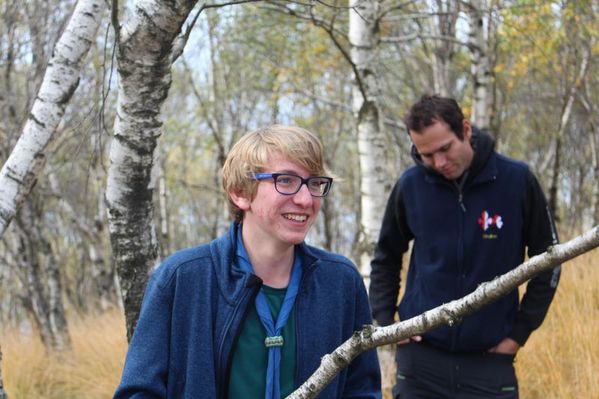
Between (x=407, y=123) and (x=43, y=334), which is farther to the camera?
(x=43, y=334)

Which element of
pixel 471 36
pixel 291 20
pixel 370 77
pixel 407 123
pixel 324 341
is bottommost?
pixel 324 341

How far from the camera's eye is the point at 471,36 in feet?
Result: 28.6

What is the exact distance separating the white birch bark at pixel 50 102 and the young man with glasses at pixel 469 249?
1778 millimetres

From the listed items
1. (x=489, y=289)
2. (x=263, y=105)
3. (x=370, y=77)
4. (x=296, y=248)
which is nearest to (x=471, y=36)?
(x=370, y=77)

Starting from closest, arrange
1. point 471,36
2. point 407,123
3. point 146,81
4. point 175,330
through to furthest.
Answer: point 175,330 < point 146,81 < point 407,123 < point 471,36

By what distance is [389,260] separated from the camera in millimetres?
3842

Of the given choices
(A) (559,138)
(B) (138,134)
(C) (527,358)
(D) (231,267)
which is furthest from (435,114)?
(A) (559,138)

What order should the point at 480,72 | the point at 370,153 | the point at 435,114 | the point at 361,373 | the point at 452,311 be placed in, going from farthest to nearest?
the point at 480,72 → the point at 370,153 → the point at 435,114 → the point at 361,373 → the point at 452,311

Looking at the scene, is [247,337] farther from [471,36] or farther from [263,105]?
[263,105]

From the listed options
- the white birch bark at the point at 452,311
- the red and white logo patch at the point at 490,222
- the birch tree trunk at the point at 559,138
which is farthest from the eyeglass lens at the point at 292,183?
the birch tree trunk at the point at 559,138

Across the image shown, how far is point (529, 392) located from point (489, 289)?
449cm

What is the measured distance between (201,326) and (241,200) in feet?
1.35

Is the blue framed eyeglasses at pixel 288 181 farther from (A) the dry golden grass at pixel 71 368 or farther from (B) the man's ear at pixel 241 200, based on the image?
(A) the dry golden grass at pixel 71 368

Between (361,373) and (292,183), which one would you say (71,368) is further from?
(292,183)
